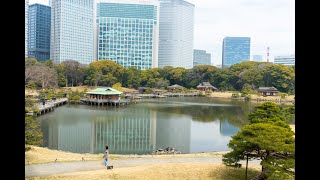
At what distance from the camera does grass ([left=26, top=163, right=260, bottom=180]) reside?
8023 millimetres

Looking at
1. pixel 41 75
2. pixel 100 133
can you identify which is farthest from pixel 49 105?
pixel 100 133

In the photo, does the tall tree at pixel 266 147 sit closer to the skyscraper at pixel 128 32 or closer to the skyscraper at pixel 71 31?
the skyscraper at pixel 71 31

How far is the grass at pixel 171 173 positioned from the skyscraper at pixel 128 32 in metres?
69.6

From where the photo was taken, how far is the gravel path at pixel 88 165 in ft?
28.4

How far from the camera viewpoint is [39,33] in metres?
72.0

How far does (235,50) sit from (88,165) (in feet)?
410

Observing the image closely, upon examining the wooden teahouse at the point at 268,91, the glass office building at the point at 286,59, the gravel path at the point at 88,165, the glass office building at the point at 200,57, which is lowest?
the gravel path at the point at 88,165

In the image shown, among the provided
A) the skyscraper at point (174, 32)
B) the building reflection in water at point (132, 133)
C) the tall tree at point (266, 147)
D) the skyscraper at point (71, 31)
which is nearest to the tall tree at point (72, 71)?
the building reflection in water at point (132, 133)

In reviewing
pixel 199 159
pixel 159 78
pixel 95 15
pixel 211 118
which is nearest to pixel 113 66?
pixel 159 78

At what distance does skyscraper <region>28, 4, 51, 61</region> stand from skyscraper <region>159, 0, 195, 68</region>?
100 ft

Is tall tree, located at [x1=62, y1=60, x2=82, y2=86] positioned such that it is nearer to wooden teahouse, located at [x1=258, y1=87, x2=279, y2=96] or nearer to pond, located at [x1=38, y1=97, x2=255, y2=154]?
pond, located at [x1=38, y1=97, x2=255, y2=154]
